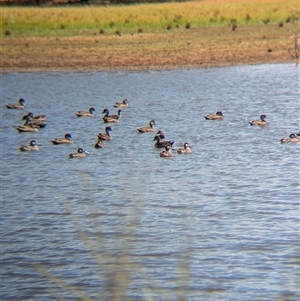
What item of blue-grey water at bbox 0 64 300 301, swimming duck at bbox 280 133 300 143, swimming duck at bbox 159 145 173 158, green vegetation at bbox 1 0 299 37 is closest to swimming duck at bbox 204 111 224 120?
blue-grey water at bbox 0 64 300 301

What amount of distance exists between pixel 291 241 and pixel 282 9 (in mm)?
24581

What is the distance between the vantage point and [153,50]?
25969 millimetres

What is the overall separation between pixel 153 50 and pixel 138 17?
21.8 ft

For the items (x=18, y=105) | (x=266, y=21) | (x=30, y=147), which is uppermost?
(x=266, y=21)

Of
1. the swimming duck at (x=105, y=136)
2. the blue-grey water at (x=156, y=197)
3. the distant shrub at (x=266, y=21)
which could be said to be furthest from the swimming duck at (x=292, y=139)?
the distant shrub at (x=266, y=21)

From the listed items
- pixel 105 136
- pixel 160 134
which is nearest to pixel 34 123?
pixel 105 136

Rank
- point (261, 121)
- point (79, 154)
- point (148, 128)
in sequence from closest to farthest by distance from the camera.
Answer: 1. point (79, 154)
2. point (148, 128)
3. point (261, 121)

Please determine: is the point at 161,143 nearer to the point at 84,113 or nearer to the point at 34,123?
the point at 34,123

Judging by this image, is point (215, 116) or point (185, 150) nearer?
point (185, 150)

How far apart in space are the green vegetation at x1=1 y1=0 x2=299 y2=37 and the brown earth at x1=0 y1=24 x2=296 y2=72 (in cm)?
122

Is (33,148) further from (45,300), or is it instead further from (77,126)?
(45,300)

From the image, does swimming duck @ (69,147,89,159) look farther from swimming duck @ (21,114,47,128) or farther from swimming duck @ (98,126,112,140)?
swimming duck @ (21,114,47,128)

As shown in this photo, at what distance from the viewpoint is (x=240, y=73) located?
77.0 feet

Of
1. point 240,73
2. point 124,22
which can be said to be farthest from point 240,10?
point 240,73
